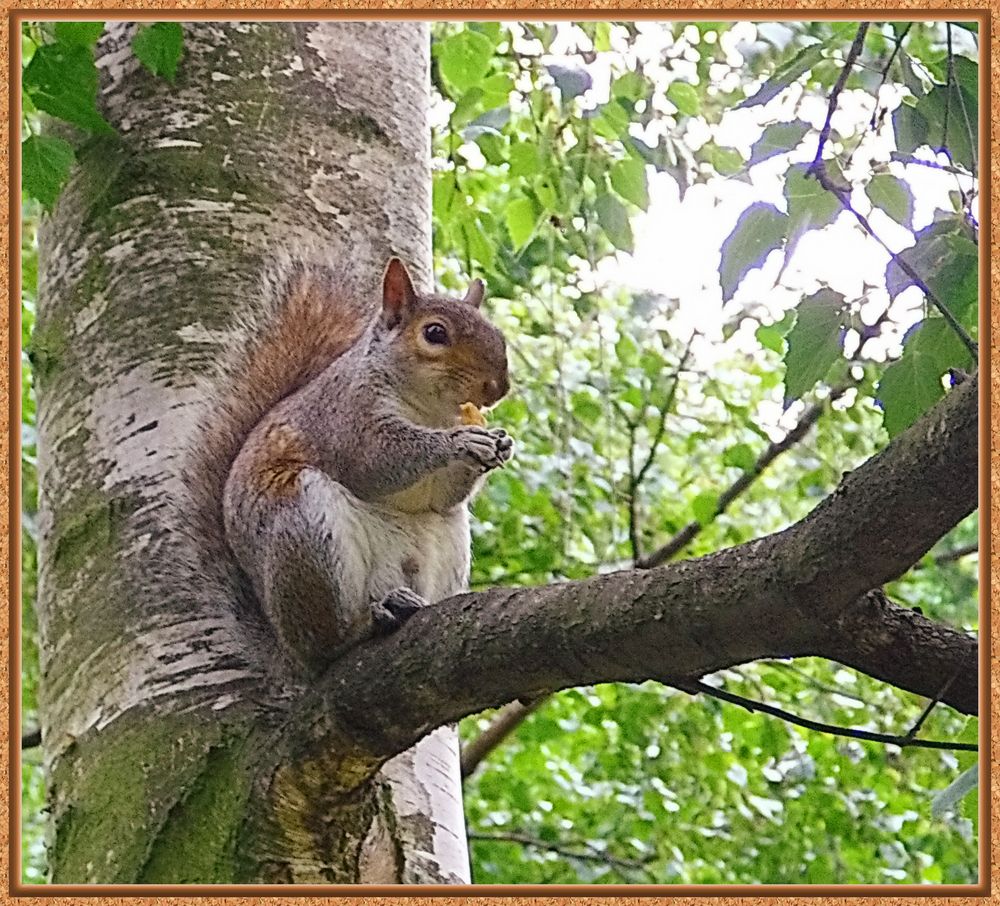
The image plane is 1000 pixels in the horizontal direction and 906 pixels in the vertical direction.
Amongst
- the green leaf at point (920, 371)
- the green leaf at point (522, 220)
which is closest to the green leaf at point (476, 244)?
the green leaf at point (522, 220)

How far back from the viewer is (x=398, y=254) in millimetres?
1269

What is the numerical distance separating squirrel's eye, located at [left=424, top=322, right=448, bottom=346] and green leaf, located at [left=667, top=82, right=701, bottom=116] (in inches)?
17.4

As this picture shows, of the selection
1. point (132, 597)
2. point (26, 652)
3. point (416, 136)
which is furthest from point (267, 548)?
point (26, 652)

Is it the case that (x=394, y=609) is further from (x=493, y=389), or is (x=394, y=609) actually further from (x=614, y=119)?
(x=614, y=119)

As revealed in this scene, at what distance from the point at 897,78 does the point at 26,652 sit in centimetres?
157

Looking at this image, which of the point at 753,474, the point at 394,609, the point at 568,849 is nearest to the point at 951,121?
the point at 394,609

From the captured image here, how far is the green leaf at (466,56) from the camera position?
4.80 feet

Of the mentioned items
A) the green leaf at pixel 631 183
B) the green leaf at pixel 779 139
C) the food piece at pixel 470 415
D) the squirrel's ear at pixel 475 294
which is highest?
the green leaf at pixel 631 183

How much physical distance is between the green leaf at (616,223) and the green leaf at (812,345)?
0.52 m

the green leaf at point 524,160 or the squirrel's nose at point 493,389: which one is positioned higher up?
the green leaf at point 524,160

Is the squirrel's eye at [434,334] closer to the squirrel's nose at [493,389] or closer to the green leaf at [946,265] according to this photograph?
the squirrel's nose at [493,389]

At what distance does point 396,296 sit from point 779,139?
1.38 ft

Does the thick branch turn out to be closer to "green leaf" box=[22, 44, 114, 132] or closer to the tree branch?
"green leaf" box=[22, 44, 114, 132]

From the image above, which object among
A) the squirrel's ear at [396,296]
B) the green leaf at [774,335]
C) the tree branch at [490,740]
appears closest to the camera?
the squirrel's ear at [396,296]
